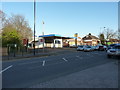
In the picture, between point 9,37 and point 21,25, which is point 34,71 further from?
point 21,25

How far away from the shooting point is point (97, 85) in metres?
5.39

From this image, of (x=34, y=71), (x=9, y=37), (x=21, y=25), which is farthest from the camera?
(x=21, y=25)

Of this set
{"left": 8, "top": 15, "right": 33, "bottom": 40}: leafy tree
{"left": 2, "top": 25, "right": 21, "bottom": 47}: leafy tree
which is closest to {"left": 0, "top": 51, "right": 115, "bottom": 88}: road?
{"left": 2, "top": 25, "right": 21, "bottom": 47}: leafy tree

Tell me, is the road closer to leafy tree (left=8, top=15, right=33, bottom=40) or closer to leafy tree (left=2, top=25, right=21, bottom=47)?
leafy tree (left=2, top=25, right=21, bottom=47)

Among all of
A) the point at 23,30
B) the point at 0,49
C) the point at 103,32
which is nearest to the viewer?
the point at 0,49

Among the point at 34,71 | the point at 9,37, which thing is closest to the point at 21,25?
the point at 9,37

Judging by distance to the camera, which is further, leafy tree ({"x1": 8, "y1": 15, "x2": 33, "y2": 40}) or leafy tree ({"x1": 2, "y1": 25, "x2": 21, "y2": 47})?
leafy tree ({"x1": 8, "y1": 15, "x2": 33, "y2": 40})

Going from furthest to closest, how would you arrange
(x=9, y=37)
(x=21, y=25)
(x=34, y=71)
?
(x=21, y=25) < (x=9, y=37) < (x=34, y=71)

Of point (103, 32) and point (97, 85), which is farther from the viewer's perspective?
Result: point (103, 32)

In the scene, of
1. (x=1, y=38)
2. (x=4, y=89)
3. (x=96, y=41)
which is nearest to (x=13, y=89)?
(x=4, y=89)

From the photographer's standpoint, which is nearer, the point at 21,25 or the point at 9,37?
the point at 9,37

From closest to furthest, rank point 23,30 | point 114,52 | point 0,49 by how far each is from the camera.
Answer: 1. point 114,52
2. point 0,49
3. point 23,30

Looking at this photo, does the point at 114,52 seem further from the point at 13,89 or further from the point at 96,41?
the point at 96,41

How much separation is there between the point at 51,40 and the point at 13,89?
45.1 m
